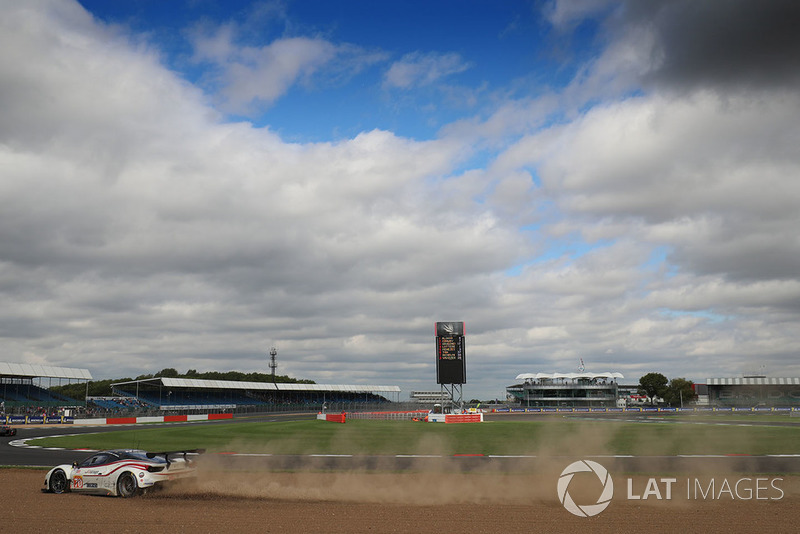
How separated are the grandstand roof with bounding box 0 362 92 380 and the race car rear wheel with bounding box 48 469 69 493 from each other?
2741 inches

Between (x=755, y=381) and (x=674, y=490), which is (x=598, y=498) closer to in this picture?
(x=674, y=490)

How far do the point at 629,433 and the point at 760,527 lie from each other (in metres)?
26.5

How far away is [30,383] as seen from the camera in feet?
287

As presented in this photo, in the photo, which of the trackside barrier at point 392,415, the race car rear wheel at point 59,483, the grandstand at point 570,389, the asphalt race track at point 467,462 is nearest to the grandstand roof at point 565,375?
the grandstand at point 570,389

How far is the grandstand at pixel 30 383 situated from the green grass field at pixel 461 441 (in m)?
46.5

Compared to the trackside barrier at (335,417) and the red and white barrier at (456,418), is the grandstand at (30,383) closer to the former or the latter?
the trackside barrier at (335,417)

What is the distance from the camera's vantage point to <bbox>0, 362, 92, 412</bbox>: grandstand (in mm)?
77000

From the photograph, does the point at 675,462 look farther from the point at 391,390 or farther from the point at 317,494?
the point at 391,390

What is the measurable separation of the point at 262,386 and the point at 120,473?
335ft

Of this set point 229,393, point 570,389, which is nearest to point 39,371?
point 229,393

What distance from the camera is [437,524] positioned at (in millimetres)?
13594

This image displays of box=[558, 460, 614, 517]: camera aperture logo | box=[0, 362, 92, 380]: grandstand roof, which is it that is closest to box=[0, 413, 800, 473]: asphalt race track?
box=[558, 460, 614, 517]: camera aperture logo

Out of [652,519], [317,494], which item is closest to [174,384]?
[317,494]

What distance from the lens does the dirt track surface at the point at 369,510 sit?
13.2 m
